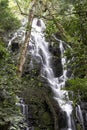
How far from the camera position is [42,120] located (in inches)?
482

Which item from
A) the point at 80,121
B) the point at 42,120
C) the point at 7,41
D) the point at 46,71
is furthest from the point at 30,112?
the point at 7,41

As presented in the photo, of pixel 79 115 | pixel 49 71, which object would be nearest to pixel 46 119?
pixel 79 115

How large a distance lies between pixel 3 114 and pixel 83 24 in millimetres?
2972

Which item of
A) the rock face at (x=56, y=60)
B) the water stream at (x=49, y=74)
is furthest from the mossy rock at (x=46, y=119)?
the rock face at (x=56, y=60)

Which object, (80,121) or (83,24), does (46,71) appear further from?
(83,24)

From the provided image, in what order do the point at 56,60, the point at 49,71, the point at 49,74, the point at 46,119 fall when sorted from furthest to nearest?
the point at 56,60
the point at 49,71
the point at 49,74
the point at 46,119

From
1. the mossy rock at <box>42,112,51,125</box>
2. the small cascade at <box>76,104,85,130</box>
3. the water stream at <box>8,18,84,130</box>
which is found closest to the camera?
the mossy rock at <box>42,112,51,125</box>

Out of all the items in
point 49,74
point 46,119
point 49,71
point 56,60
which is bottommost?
point 46,119

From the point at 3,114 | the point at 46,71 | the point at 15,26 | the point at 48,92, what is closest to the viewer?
the point at 3,114

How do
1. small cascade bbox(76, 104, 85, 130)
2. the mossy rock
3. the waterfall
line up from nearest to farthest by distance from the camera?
the mossy rock, small cascade bbox(76, 104, 85, 130), the waterfall

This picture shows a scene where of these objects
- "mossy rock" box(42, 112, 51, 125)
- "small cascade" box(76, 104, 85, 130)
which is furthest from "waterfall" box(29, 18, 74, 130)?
"mossy rock" box(42, 112, 51, 125)

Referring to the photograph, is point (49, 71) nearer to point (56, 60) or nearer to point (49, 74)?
point (49, 74)

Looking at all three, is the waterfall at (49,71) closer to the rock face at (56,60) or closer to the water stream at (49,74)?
the water stream at (49,74)

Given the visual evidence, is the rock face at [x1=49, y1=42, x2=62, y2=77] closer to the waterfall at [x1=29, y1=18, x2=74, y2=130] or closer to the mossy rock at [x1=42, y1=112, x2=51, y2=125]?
the waterfall at [x1=29, y1=18, x2=74, y2=130]
